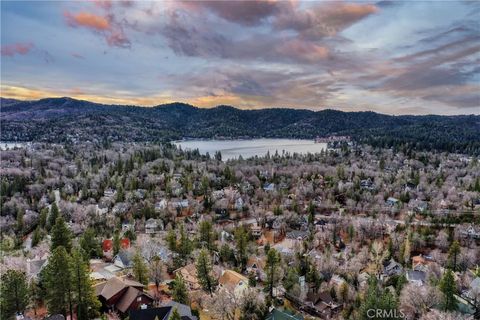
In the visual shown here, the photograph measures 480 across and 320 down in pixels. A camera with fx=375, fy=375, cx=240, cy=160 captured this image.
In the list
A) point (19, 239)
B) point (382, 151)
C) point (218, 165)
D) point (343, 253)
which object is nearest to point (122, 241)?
point (19, 239)

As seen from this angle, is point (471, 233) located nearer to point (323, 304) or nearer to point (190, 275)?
point (323, 304)

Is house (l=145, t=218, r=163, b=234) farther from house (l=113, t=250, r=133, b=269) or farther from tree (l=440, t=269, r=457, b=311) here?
tree (l=440, t=269, r=457, b=311)

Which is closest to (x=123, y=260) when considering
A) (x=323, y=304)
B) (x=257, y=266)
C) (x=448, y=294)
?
(x=257, y=266)

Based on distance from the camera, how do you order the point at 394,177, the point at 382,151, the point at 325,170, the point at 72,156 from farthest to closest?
the point at 382,151 → the point at 72,156 → the point at 325,170 → the point at 394,177

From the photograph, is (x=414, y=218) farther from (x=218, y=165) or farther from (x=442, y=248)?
(x=218, y=165)

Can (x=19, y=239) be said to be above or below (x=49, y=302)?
below

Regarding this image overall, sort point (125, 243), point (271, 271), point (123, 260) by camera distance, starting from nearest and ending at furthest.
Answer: point (271, 271)
point (123, 260)
point (125, 243)

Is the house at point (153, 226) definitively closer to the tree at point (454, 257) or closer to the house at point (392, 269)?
the house at point (392, 269)
